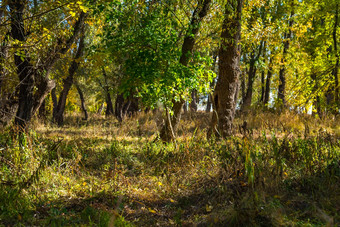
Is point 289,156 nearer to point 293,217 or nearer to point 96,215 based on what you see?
point 293,217

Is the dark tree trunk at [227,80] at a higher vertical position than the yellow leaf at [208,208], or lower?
higher

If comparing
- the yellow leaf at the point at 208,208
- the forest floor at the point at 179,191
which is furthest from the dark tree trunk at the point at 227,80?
the yellow leaf at the point at 208,208

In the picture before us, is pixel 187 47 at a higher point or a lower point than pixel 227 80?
higher

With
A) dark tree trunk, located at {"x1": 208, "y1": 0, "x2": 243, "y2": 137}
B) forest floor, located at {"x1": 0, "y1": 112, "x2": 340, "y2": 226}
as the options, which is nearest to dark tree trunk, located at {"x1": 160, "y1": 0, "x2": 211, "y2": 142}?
dark tree trunk, located at {"x1": 208, "y1": 0, "x2": 243, "y2": 137}

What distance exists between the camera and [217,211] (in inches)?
137

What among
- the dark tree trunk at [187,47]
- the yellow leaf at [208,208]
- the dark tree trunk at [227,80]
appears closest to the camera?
the yellow leaf at [208,208]

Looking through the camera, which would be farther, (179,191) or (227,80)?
(227,80)

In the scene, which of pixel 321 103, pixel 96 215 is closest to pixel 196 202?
pixel 96 215

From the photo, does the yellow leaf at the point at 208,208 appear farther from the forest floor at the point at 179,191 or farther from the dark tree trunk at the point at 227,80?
the dark tree trunk at the point at 227,80

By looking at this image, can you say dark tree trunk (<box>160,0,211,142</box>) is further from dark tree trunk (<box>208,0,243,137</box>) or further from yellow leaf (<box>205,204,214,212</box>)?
yellow leaf (<box>205,204,214,212</box>)

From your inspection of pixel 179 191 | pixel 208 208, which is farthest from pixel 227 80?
pixel 208 208

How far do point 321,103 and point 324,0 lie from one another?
12.9 ft

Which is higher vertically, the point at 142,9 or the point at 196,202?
the point at 142,9

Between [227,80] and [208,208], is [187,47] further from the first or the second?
[208,208]
